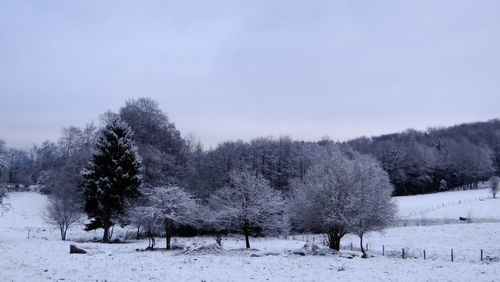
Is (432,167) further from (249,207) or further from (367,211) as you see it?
(249,207)

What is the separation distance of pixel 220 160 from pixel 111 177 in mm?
33310

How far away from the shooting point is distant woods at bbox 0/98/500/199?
5128 cm

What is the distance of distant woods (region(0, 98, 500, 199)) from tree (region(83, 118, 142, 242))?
19.1 ft

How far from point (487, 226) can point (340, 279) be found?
3543 cm

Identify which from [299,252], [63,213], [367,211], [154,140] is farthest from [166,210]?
[154,140]

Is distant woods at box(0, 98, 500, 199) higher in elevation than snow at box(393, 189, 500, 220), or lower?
higher

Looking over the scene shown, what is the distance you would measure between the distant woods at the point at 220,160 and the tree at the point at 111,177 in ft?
Answer: 19.1

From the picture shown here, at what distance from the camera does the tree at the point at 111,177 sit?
133 feet

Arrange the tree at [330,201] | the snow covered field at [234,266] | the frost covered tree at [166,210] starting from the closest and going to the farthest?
the snow covered field at [234,266]
the tree at [330,201]
the frost covered tree at [166,210]

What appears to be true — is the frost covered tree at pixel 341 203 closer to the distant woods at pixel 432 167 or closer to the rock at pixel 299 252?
the rock at pixel 299 252

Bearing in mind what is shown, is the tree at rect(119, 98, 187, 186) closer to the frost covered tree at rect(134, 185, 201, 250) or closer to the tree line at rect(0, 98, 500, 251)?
the tree line at rect(0, 98, 500, 251)

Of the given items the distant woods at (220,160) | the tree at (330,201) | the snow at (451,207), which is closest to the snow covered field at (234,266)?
the tree at (330,201)

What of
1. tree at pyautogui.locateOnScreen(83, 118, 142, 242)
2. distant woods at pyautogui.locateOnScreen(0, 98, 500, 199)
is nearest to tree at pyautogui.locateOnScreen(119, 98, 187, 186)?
distant woods at pyautogui.locateOnScreen(0, 98, 500, 199)

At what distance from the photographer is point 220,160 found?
73.1 m
